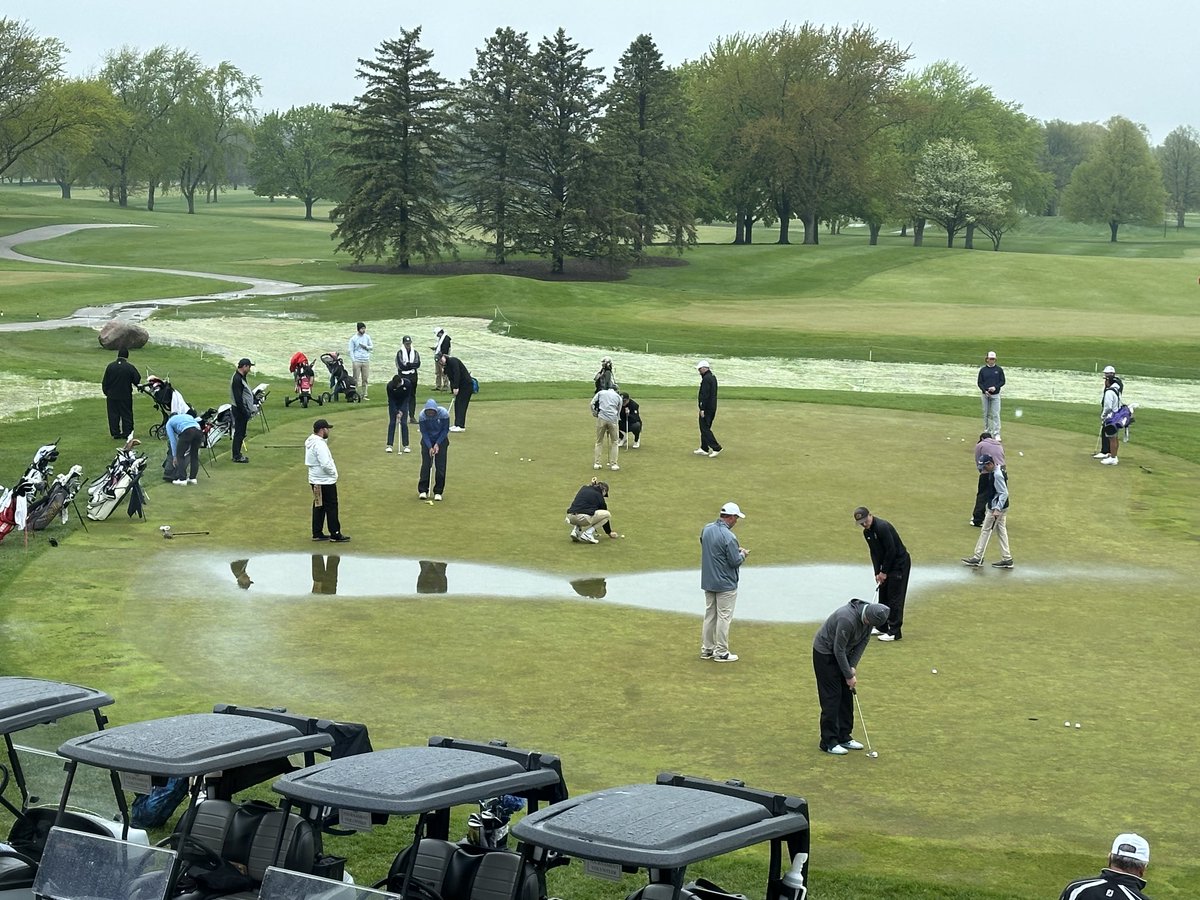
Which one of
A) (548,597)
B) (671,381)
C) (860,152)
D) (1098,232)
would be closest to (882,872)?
(548,597)

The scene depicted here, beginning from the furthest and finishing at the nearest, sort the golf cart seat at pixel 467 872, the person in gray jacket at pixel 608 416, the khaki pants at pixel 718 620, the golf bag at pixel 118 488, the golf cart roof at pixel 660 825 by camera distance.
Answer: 1. the person in gray jacket at pixel 608 416
2. the golf bag at pixel 118 488
3. the khaki pants at pixel 718 620
4. the golf cart seat at pixel 467 872
5. the golf cart roof at pixel 660 825

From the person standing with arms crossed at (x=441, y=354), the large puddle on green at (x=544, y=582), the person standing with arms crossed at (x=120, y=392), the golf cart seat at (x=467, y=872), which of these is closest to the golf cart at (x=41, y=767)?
the golf cart seat at (x=467, y=872)

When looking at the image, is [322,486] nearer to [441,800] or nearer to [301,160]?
[441,800]

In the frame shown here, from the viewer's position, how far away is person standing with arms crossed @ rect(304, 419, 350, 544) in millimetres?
22047

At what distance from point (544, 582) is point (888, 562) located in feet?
17.2

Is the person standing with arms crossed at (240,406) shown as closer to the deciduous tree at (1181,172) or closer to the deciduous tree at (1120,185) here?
the deciduous tree at (1120,185)

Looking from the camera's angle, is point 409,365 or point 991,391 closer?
point 409,365

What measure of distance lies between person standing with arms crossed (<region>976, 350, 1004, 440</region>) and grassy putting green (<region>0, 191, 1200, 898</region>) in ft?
3.24

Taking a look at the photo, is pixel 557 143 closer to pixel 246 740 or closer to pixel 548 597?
pixel 548 597

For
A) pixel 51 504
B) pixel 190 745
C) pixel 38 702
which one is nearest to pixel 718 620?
pixel 38 702

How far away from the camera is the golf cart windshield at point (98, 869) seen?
7.94 meters

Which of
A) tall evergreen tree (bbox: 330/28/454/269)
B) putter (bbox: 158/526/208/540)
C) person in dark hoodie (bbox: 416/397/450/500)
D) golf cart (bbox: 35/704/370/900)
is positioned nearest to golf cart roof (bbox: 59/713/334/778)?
golf cart (bbox: 35/704/370/900)

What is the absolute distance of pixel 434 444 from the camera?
25.2m

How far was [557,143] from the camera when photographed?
3265 inches
